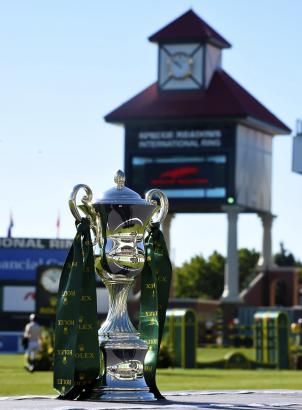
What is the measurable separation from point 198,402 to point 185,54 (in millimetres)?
66523

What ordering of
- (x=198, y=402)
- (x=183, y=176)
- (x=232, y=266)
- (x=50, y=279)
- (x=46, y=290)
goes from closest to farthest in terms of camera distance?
(x=198, y=402) → (x=46, y=290) → (x=50, y=279) → (x=183, y=176) → (x=232, y=266)

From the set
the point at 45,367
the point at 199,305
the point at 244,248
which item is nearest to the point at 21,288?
the point at 199,305

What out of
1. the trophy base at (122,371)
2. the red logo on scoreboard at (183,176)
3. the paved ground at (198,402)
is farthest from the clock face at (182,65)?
the trophy base at (122,371)

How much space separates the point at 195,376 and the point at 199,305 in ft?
156

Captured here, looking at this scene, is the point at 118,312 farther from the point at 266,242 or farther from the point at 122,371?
the point at 266,242

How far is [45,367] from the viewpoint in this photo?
37.6 metres

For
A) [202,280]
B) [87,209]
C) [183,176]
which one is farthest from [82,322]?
[202,280]

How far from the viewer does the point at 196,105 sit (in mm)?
81125

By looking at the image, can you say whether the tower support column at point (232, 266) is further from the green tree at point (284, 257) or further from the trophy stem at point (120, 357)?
the trophy stem at point (120, 357)

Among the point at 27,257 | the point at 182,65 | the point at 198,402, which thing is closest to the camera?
the point at 198,402

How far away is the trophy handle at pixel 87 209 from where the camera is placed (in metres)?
15.7

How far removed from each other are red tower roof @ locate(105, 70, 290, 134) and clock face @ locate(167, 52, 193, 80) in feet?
3.08

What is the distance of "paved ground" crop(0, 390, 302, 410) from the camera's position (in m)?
14.5

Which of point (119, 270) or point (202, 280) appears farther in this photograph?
point (202, 280)
